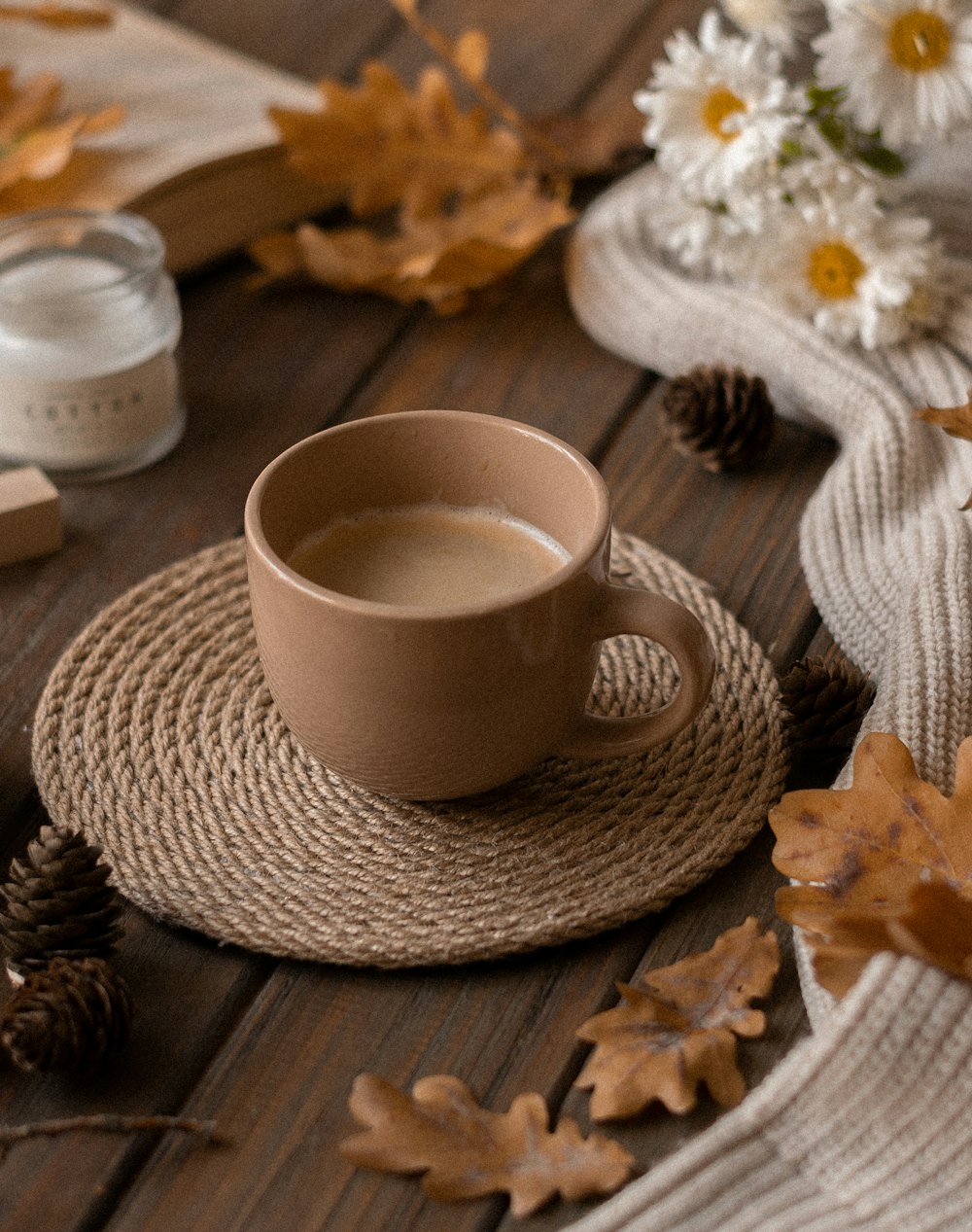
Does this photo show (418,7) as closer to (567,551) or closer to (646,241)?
(646,241)

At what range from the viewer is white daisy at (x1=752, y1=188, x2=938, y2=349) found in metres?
0.95

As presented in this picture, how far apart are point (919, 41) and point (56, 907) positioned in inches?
28.0

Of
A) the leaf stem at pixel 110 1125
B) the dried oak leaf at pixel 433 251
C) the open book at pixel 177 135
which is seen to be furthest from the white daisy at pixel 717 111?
the leaf stem at pixel 110 1125

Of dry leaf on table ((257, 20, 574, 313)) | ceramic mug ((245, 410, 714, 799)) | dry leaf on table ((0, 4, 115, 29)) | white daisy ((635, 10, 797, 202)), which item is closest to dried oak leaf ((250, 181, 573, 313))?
dry leaf on table ((257, 20, 574, 313))

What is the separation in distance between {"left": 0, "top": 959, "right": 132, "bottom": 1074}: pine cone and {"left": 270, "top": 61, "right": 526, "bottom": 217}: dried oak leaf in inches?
28.1

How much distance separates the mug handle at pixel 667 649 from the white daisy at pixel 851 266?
0.38 meters

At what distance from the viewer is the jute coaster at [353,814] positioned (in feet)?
2.18

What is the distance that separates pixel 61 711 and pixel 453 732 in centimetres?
24

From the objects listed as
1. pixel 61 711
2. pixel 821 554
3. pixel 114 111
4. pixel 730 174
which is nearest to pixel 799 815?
pixel 821 554

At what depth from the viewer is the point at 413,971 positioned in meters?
0.66

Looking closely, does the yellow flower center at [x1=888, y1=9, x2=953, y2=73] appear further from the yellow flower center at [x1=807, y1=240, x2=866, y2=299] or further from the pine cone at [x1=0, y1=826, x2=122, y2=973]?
the pine cone at [x1=0, y1=826, x2=122, y2=973]

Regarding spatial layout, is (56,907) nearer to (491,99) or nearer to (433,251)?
(433,251)

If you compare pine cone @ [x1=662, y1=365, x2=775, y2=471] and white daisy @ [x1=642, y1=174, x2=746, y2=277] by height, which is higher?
white daisy @ [x1=642, y1=174, x2=746, y2=277]

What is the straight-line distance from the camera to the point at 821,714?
748 mm
